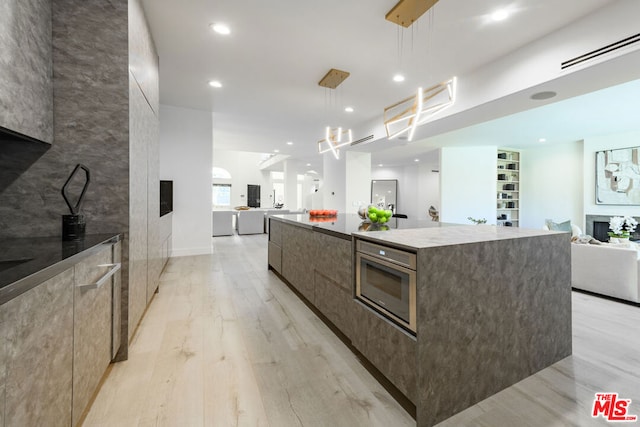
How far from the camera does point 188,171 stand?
5348 millimetres

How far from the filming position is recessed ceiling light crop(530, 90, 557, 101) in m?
3.26

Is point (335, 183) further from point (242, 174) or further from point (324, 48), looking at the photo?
point (242, 174)

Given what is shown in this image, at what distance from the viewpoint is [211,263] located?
4.77 metres

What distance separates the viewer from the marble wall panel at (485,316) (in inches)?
52.9

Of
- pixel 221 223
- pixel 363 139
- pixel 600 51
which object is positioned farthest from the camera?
pixel 221 223

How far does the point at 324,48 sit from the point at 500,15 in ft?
5.68

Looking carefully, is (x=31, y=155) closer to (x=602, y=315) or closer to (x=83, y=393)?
(x=83, y=393)

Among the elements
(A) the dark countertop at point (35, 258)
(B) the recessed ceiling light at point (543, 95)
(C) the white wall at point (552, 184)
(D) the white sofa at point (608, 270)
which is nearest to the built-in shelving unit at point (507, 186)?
(C) the white wall at point (552, 184)

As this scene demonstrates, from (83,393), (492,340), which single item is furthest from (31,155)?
(492,340)

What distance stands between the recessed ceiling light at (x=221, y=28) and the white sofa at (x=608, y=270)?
4676mm

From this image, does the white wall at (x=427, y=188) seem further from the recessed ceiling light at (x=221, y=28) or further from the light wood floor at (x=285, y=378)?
the recessed ceiling light at (x=221, y=28)

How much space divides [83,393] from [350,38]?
349 centimetres

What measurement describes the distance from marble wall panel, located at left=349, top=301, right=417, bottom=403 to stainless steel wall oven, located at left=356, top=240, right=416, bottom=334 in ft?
0.18

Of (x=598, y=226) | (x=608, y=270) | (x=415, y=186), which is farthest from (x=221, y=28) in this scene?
(x=415, y=186)
